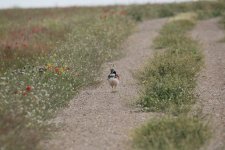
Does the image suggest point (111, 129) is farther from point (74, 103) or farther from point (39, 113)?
point (74, 103)

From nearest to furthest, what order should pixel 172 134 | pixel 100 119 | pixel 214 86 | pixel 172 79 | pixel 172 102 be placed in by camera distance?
pixel 172 134, pixel 100 119, pixel 172 102, pixel 172 79, pixel 214 86

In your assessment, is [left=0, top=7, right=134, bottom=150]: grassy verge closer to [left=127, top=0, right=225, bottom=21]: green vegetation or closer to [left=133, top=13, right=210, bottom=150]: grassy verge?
[left=133, top=13, right=210, bottom=150]: grassy verge

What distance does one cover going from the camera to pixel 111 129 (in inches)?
413

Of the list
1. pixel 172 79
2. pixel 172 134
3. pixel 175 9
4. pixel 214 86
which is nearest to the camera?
pixel 172 134

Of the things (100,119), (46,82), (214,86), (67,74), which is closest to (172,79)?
(214,86)

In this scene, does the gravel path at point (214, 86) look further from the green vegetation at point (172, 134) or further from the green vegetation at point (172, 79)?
the green vegetation at point (172, 79)

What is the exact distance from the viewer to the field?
9.46 meters

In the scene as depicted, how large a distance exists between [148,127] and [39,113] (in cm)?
191

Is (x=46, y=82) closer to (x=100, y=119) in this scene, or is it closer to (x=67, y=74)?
(x=67, y=74)

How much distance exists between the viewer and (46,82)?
13.1 metres

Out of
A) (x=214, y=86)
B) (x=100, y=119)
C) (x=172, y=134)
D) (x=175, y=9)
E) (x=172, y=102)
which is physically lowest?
(x=175, y=9)

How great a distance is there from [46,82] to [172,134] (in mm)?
4550

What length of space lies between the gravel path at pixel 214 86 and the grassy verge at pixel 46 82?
2620 mm

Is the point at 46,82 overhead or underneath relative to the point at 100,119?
overhead
